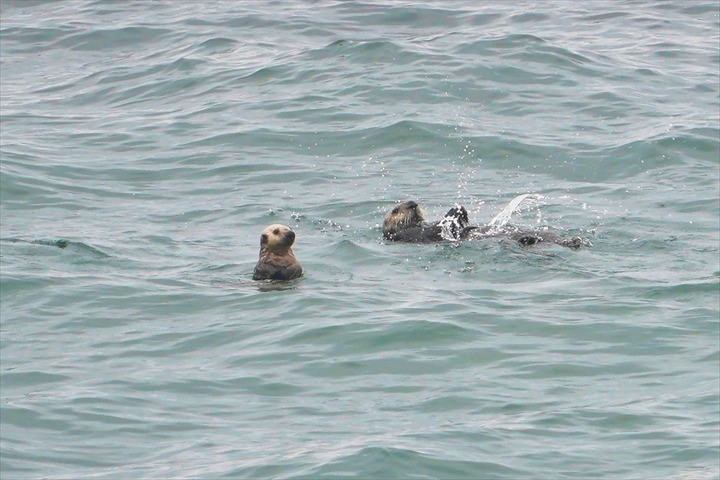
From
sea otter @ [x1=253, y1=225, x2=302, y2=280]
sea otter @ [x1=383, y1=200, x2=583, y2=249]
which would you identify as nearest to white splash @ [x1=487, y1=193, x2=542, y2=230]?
sea otter @ [x1=383, y1=200, x2=583, y2=249]

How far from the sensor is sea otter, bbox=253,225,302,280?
37.2 ft

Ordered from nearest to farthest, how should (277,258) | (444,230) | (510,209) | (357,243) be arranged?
(277,258) → (444,230) → (357,243) → (510,209)

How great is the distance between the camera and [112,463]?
765 centimetres

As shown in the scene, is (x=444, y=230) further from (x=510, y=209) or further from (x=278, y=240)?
(x=278, y=240)

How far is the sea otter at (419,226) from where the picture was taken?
12430 millimetres

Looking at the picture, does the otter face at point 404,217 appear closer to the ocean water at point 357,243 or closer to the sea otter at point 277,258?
the ocean water at point 357,243

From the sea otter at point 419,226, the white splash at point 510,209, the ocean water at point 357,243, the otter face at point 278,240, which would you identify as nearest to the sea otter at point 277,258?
the otter face at point 278,240

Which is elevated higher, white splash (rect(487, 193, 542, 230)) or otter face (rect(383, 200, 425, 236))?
otter face (rect(383, 200, 425, 236))

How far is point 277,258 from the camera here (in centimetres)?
1142

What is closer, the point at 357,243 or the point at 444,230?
the point at 444,230

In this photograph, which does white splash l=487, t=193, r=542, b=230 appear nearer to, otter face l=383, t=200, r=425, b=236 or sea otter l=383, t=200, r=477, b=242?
sea otter l=383, t=200, r=477, b=242

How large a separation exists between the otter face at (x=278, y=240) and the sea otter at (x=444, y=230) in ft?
4.99

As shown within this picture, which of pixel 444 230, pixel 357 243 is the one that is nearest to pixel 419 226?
pixel 444 230

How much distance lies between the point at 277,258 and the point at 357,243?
4.64 ft
